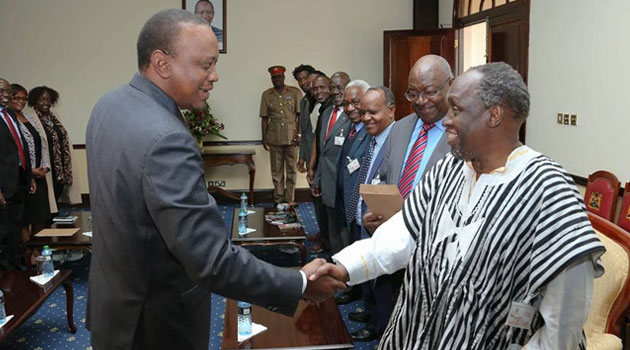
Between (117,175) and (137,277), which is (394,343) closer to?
(137,277)

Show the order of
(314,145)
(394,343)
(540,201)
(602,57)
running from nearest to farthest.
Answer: (540,201)
(394,343)
(602,57)
(314,145)

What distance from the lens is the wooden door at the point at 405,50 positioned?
746cm

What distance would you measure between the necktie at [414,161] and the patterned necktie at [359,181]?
2.77 feet

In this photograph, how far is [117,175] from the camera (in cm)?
152

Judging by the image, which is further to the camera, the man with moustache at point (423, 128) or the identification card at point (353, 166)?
the identification card at point (353, 166)

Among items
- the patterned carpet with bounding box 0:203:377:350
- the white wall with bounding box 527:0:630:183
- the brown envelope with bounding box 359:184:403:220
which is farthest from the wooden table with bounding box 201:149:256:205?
the brown envelope with bounding box 359:184:403:220

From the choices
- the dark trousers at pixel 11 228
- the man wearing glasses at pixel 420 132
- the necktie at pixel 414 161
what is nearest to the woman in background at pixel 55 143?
the dark trousers at pixel 11 228

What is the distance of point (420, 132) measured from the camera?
298 cm

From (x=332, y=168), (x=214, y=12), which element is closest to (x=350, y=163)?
(x=332, y=168)

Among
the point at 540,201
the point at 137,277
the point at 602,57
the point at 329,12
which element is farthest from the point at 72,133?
the point at 540,201

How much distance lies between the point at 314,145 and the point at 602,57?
2.64 metres

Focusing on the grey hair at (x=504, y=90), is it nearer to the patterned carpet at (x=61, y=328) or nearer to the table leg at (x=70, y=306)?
the patterned carpet at (x=61, y=328)

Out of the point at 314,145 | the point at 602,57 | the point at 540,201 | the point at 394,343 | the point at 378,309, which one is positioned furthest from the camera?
the point at 314,145

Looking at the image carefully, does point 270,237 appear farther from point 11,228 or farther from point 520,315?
point 520,315
